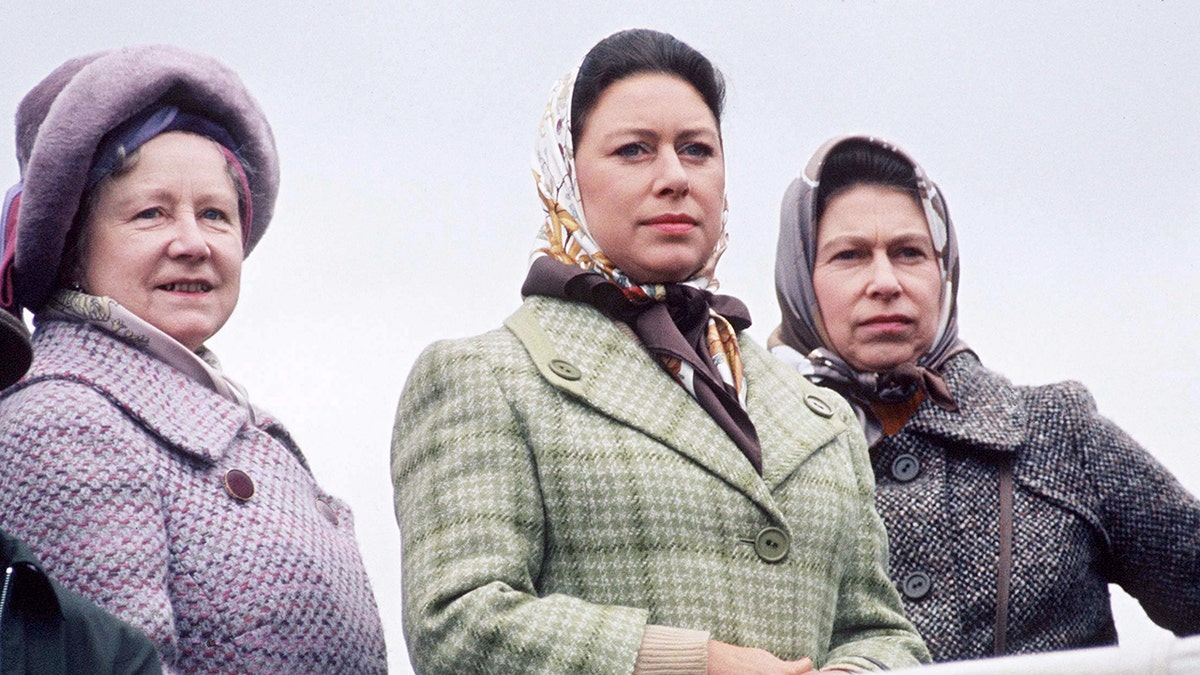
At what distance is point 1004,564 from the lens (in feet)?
13.5

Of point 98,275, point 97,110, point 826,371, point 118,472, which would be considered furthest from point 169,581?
point 826,371

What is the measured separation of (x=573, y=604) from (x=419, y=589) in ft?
0.86

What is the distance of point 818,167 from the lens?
4.48 metres

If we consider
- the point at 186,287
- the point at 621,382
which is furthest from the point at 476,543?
the point at 186,287

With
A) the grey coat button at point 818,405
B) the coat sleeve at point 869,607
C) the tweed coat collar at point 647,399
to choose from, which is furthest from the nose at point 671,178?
the coat sleeve at point 869,607

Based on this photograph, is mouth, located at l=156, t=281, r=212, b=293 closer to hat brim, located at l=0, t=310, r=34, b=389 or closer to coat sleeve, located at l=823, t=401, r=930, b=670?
hat brim, located at l=0, t=310, r=34, b=389

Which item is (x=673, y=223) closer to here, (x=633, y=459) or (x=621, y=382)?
(x=621, y=382)

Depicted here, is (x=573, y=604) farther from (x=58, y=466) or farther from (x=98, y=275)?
(x=98, y=275)

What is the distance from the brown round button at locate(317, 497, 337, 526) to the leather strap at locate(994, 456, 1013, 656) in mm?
1388

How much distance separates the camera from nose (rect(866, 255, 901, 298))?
4344 millimetres

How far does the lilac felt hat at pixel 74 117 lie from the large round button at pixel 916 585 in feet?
5.55

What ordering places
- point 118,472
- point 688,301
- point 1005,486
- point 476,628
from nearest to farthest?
point 476,628
point 118,472
point 688,301
point 1005,486

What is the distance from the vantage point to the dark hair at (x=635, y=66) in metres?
3.70

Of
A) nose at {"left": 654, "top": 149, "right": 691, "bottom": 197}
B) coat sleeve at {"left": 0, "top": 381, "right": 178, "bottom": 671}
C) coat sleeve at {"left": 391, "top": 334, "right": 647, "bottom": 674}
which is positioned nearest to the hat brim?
coat sleeve at {"left": 0, "top": 381, "right": 178, "bottom": 671}
